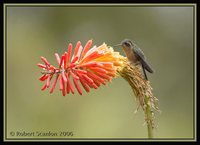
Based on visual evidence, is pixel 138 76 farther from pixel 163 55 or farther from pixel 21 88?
pixel 163 55

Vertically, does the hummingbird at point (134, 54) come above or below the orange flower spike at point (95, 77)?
above

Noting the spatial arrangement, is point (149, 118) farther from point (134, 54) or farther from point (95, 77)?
point (134, 54)

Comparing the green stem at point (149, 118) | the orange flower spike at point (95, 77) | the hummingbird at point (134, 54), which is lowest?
the green stem at point (149, 118)

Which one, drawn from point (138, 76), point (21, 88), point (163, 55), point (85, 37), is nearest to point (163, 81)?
point (163, 55)

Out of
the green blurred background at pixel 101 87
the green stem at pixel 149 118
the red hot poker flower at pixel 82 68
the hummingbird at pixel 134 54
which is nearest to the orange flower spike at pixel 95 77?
the red hot poker flower at pixel 82 68

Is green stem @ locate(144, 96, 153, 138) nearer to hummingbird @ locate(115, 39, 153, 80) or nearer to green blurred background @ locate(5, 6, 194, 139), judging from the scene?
hummingbird @ locate(115, 39, 153, 80)

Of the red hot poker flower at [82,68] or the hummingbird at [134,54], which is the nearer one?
the red hot poker flower at [82,68]

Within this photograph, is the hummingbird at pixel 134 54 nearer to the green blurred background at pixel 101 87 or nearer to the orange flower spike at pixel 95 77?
the orange flower spike at pixel 95 77

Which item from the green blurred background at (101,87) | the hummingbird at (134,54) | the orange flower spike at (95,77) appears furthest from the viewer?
the green blurred background at (101,87)
